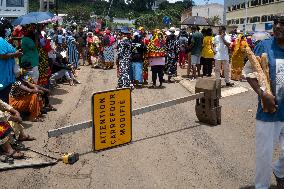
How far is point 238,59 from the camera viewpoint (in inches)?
587

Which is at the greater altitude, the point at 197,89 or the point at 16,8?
the point at 16,8

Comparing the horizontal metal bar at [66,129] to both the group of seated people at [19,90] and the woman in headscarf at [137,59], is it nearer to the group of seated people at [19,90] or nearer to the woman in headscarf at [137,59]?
the group of seated people at [19,90]

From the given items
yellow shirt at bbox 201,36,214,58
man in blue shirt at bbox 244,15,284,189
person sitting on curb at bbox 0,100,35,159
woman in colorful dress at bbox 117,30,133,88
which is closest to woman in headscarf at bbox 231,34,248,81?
yellow shirt at bbox 201,36,214,58

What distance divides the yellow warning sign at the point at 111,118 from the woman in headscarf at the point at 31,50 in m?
3.16

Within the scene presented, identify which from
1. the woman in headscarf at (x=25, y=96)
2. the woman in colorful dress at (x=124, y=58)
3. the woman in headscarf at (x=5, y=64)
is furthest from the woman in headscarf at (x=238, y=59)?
the woman in headscarf at (x=5, y=64)

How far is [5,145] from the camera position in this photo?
20.5 feet

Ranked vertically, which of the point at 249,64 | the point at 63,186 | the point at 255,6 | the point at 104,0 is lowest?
the point at 63,186

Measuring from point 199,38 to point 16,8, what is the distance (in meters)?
22.6

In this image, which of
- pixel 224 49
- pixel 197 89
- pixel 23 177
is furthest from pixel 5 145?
pixel 224 49

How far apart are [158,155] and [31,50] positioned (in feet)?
13.9

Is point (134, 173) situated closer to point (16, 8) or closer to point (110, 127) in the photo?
point (110, 127)

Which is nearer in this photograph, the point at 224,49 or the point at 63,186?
the point at 63,186

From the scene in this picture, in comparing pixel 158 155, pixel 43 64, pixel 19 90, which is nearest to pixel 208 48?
pixel 43 64

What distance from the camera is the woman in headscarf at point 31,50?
932 cm
